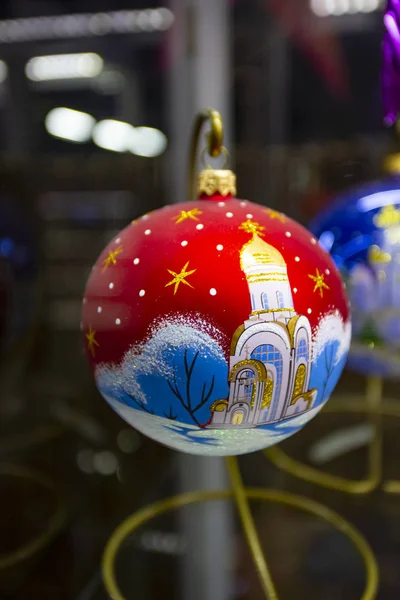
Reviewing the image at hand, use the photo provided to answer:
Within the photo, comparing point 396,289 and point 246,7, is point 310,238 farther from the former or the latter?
point 246,7

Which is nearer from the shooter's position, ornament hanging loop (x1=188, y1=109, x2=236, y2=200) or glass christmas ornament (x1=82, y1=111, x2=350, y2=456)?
glass christmas ornament (x1=82, y1=111, x2=350, y2=456)

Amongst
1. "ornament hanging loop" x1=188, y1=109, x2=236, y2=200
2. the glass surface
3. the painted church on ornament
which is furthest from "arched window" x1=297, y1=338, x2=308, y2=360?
the glass surface

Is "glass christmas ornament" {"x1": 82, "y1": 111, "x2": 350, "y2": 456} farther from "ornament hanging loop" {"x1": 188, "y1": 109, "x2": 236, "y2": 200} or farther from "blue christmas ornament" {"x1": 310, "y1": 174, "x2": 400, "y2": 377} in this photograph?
"blue christmas ornament" {"x1": 310, "y1": 174, "x2": 400, "y2": 377}

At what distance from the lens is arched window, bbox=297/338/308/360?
2.36 feet

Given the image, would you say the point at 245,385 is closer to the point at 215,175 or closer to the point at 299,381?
the point at 299,381

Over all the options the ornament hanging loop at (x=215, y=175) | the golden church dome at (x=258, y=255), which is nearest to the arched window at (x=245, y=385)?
the golden church dome at (x=258, y=255)

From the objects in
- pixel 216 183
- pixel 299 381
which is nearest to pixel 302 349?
pixel 299 381

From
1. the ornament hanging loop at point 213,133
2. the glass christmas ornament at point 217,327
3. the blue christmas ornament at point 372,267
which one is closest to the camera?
the glass christmas ornament at point 217,327

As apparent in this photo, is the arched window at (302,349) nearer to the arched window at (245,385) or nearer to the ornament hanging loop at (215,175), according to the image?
the arched window at (245,385)

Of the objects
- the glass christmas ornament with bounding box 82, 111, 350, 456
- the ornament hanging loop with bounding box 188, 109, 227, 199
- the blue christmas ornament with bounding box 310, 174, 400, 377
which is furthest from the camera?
the blue christmas ornament with bounding box 310, 174, 400, 377

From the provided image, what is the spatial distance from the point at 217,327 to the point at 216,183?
0.24 metres

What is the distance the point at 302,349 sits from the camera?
0.72 meters

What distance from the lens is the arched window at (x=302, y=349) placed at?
0.72 meters

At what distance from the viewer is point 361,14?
4.22 feet
